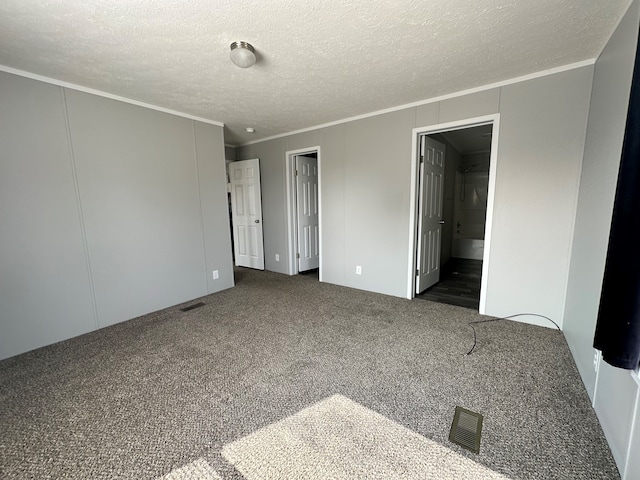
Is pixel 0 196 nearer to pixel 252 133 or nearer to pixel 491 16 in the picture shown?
pixel 252 133

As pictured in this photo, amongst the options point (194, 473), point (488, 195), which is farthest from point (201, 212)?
point (488, 195)

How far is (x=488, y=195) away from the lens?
2633mm

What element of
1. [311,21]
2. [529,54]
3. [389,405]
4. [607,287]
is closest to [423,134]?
[529,54]

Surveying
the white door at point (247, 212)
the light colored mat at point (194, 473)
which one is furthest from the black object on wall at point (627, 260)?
the white door at point (247, 212)

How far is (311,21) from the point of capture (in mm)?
1614

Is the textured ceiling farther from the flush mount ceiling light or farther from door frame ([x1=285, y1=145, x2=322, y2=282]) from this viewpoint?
door frame ([x1=285, y1=145, x2=322, y2=282])

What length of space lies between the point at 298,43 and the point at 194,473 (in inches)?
99.3

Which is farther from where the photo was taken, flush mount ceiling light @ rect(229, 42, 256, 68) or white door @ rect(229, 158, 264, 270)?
white door @ rect(229, 158, 264, 270)

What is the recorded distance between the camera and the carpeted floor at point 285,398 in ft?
4.17

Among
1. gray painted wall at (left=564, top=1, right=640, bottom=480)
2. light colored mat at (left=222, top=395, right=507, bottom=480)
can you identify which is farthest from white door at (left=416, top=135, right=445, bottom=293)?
light colored mat at (left=222, top=395, right=507, bottom=480)

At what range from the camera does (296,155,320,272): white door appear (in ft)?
14.5

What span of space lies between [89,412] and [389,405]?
1797 millimetres

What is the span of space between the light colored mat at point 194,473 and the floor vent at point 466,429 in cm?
118

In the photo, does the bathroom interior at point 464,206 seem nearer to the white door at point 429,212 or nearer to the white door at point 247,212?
the white door at point 429,212
